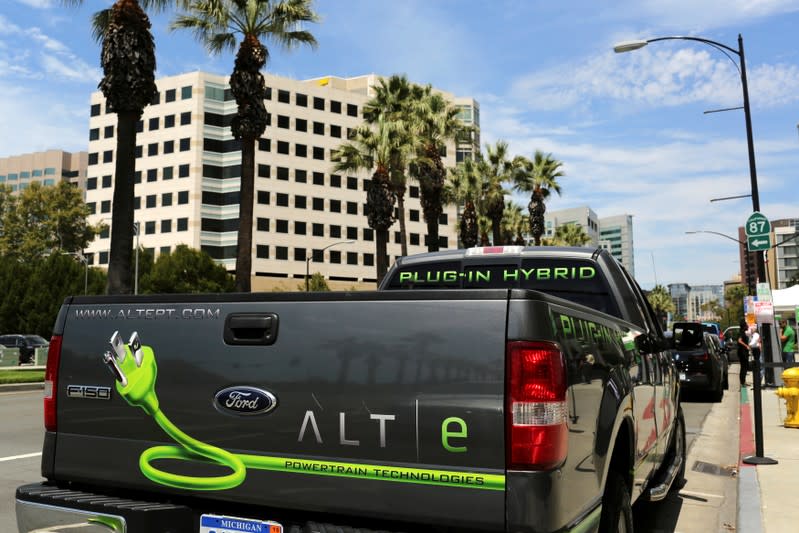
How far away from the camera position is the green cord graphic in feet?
8.65

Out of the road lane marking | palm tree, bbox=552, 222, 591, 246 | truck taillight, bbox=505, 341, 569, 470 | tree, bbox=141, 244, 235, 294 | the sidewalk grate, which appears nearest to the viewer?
truck taillight, bbox=505, 341, 569, 470

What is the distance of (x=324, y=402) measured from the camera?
283 cm

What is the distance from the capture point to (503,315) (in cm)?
263

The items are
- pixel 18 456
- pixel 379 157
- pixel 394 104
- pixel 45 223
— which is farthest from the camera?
pixel 45 223

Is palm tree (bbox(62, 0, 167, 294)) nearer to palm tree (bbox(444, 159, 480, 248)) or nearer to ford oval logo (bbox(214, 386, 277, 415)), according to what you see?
ford oval logo (bbox(214, 386, 277, 415))

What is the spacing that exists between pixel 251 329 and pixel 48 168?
154 m

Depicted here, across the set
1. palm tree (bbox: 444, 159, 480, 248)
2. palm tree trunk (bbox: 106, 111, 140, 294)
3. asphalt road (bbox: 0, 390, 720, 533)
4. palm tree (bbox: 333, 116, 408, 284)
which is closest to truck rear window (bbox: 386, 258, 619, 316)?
asphalt road (bbox: 0, 390, 720, 533)

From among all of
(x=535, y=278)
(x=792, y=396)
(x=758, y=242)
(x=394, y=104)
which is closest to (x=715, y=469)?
(x=792, y=396)

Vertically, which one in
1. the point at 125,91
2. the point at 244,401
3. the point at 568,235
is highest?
the point at 568,235

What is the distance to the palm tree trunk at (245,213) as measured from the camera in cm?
2507

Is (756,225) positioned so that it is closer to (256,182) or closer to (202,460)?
(202,460)

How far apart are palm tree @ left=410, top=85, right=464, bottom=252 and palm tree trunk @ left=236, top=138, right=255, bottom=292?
40.6ft

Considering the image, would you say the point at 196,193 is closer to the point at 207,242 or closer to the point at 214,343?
Result: the point at 207,242

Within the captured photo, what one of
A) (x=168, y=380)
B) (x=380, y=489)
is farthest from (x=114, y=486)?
(x=380, y=489)
